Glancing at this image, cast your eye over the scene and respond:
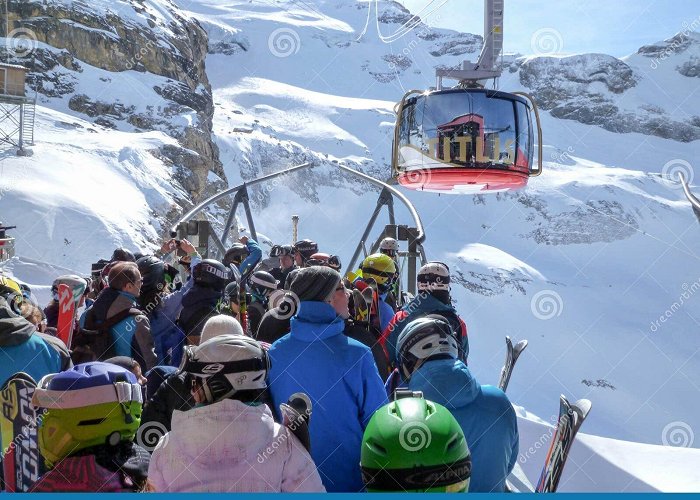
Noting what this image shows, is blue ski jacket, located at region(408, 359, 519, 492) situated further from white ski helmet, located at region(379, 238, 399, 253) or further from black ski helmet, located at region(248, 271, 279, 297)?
white ski helmet, located at region(379, 238, 399, 253)

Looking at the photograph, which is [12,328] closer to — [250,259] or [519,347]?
[519,347]

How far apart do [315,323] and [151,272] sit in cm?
195

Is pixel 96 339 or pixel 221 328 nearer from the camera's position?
pixel 221 328

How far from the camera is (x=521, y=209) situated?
106875mm

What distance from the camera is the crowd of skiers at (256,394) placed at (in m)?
1.93

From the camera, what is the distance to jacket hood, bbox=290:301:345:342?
2.90 m

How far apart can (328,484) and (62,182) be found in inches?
1313

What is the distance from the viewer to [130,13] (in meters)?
59.9

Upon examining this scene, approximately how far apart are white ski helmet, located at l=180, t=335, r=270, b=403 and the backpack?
5.90ft

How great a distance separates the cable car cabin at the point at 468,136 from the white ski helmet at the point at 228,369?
24.9 feet

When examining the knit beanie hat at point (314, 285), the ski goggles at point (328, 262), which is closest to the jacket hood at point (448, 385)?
the knit beanie hat at point (314, 285)

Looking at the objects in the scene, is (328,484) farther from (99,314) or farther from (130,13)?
(130,13)

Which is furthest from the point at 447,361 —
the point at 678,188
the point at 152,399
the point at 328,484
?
the point at 678,188

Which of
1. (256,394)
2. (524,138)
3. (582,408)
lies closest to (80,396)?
(256,394)
